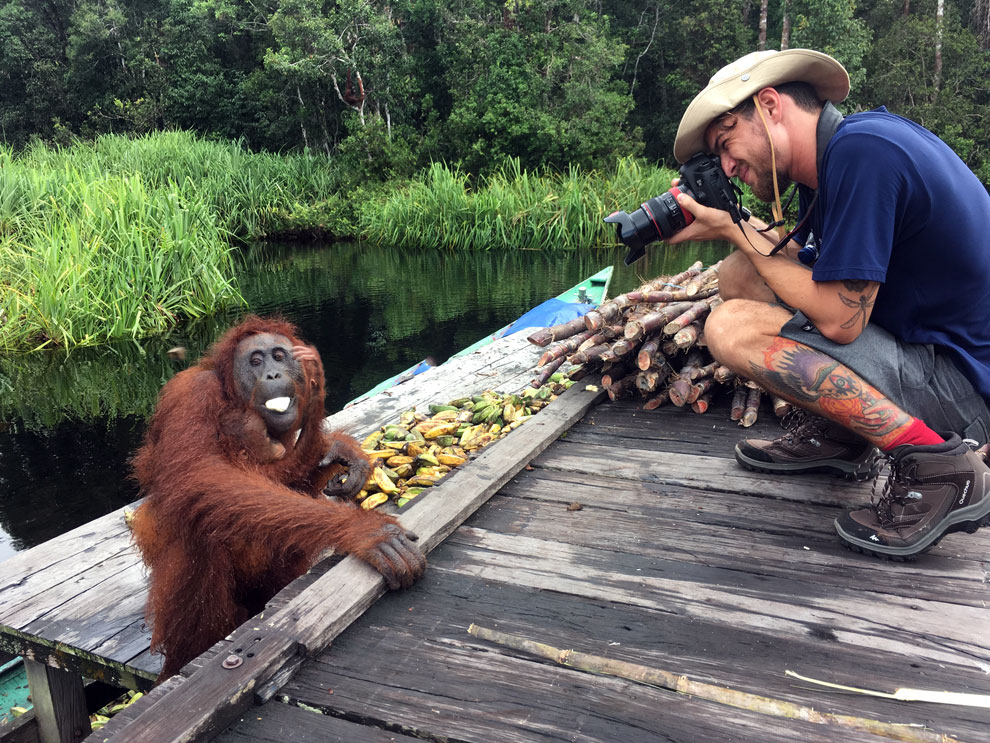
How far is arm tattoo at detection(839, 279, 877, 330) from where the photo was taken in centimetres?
215

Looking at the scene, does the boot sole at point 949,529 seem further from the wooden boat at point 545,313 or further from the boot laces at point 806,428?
the wooden boat at point 545,313

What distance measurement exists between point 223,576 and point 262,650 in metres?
0.62

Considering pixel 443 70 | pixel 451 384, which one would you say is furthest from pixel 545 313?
pixel 443 70

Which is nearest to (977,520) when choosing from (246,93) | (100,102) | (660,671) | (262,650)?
(660,671)

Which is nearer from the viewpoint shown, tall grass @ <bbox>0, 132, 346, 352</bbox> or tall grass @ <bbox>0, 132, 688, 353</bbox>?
tall grass @ <bbox>0, 132, 346, 352</bbox>

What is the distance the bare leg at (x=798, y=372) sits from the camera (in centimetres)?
226

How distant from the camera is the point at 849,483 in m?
2.66

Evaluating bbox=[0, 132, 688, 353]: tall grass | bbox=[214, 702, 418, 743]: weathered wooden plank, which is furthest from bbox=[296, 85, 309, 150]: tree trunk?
bbox=[214, 702, 418, 743]: weathered wooden plank

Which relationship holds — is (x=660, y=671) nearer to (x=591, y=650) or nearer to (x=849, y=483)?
(x=591, y=650)

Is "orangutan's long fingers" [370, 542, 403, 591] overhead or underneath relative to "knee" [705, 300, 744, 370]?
underneath

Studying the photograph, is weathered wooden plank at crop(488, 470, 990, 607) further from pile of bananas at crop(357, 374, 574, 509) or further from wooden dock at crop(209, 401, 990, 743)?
pile of bananas at crop(357, 374, 574, 509)

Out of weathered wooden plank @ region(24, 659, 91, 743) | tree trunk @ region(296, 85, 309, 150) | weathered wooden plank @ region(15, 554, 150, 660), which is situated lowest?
weathered wooden plank @ region(24, 659, 91, 743)

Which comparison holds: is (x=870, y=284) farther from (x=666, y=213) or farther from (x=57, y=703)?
(x=57, y=703)

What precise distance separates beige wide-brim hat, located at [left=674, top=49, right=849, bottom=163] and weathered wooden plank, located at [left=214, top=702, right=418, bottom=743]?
69.1 inches
